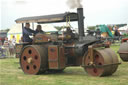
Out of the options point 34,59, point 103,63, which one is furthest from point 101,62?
point 34,59

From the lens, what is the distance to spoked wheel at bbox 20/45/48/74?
7574 mm

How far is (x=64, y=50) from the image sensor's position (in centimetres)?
763

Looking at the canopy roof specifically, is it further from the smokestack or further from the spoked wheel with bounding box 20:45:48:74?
the spoked wheel with bounding box 20:45:48:74

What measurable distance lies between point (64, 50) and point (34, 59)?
94cm

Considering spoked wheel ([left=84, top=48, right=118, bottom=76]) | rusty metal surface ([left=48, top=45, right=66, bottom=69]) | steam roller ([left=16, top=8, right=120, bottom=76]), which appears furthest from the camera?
rusty metal surface ([left=48, top=45, right=66, bottom=69])

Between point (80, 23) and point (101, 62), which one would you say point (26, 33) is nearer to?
point (80, 23)

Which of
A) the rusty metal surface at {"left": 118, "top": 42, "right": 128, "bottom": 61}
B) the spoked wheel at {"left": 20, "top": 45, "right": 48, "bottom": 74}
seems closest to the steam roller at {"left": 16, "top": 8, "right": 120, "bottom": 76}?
the spoked wheel at {"left": 20, "top": 45, "right": 48, "bottom": 74}

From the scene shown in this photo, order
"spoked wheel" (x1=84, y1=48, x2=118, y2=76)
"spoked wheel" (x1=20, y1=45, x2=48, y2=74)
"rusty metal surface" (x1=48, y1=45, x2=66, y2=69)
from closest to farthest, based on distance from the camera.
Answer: "spoked wheel" (x1=84, y1=48, x2=118, y2=76), "rusty metal surface" (x1=48, y1=45, x2=66, y2=69), "spoked wheel" (x1=20, y1=45, x2=48, y2=74)

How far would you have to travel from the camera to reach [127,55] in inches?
410

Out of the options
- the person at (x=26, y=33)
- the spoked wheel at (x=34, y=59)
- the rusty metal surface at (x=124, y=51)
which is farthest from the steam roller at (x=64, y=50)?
the rusty metal surface at (x=124, y=51)

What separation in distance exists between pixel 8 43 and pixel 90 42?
405 inches

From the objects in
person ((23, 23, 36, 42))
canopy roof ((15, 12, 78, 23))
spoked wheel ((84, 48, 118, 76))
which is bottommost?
spoked wheel ((84, 48, 118, 76))

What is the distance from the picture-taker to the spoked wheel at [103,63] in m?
6.77

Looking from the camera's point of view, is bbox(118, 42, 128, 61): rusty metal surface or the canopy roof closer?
the canopy roof
